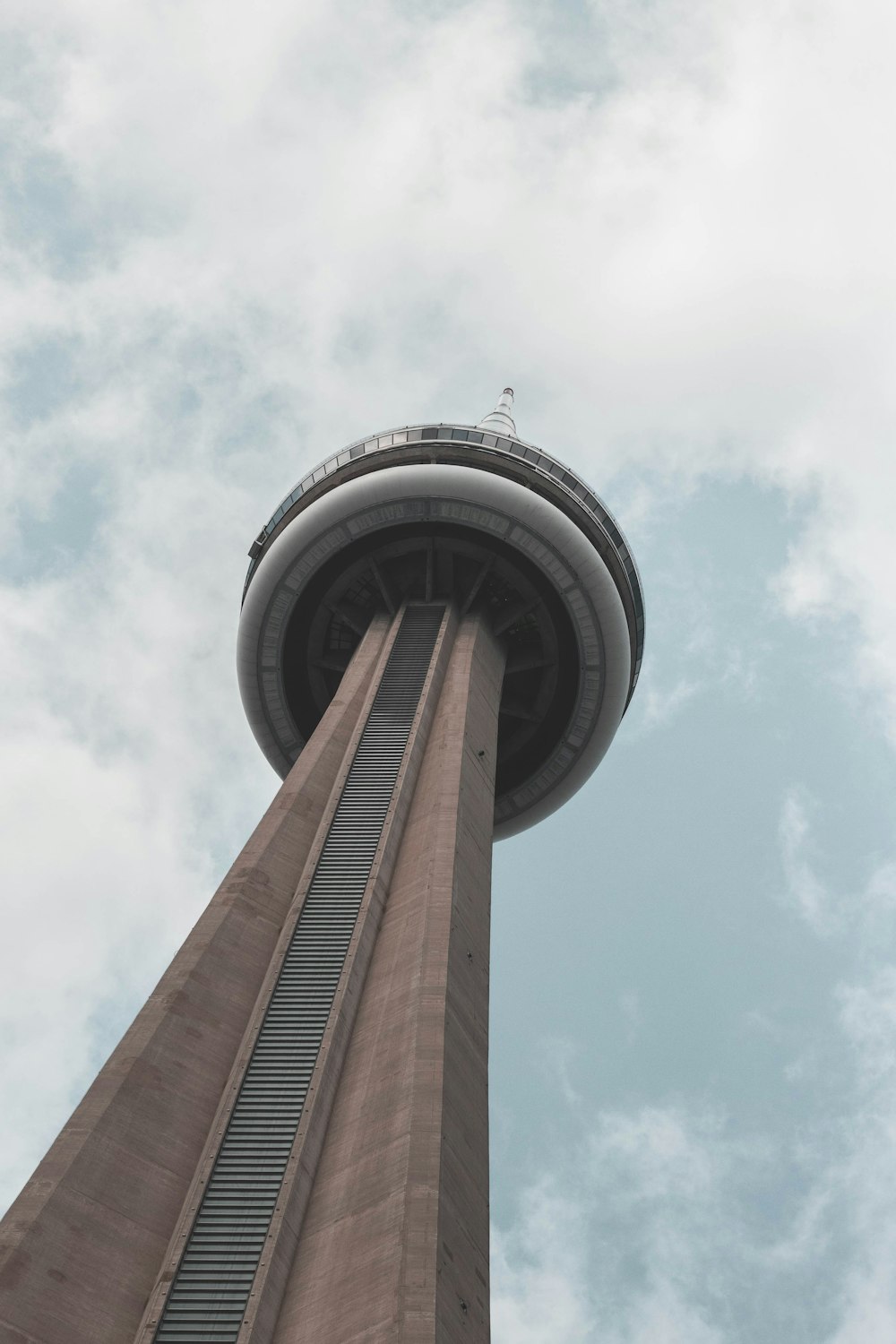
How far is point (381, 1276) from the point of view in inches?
582

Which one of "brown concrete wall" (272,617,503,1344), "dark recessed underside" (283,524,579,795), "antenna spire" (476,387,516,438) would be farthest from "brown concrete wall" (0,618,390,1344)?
"antenna spire" (476,387,516,438)

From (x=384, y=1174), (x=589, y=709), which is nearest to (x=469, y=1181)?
(x=384, y=1174)

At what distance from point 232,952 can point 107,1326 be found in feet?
26.7

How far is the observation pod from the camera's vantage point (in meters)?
39.1

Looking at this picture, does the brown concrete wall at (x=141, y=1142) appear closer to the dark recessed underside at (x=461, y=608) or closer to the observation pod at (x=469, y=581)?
the observation pod at (x=469, y=581)

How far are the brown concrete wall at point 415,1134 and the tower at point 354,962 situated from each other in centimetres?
5

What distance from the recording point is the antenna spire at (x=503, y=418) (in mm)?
53250

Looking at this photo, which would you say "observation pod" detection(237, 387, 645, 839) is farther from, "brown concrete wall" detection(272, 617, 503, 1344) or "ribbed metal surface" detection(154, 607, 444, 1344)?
"brown concrete wall" detection(272, 617, 503, 1344)

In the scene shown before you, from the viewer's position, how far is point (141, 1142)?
18.0m

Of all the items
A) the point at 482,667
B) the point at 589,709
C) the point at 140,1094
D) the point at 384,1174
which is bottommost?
the point at 384,1174

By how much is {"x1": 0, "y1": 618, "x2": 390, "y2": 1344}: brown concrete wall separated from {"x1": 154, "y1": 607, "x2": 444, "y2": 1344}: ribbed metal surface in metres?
0.54

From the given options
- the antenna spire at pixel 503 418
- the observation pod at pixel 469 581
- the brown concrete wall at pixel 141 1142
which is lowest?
the brown concrete wall at pixel 141 1142

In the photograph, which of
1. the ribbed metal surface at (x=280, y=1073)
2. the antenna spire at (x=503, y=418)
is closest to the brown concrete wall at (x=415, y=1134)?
the ribbed metal surface at (x=280, y=1073)

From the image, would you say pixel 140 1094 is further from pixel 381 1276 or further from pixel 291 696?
pixel 291 696
